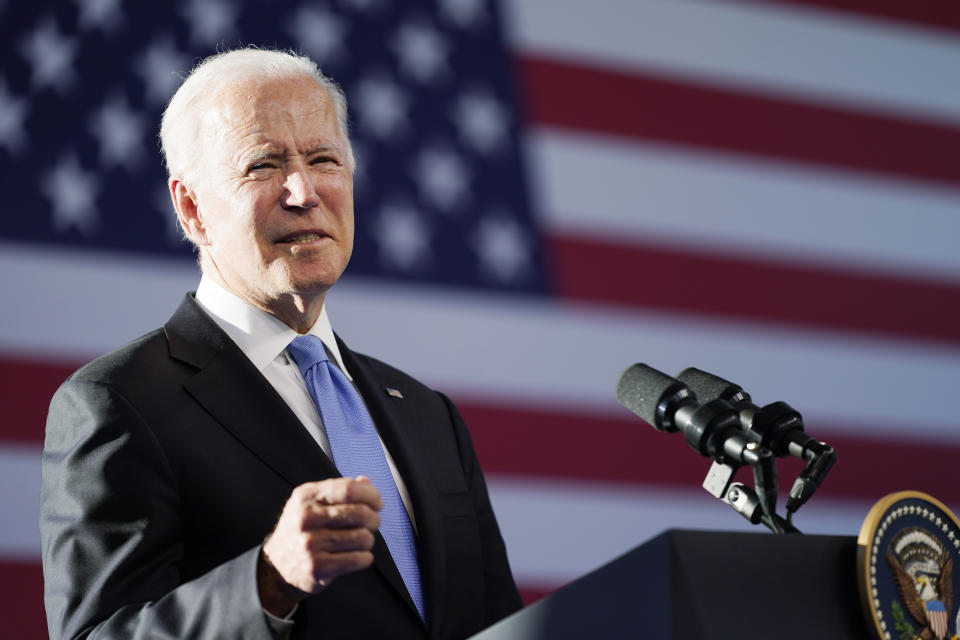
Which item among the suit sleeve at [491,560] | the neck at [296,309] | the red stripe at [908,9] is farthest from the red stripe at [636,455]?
the red stripe at [908,9]

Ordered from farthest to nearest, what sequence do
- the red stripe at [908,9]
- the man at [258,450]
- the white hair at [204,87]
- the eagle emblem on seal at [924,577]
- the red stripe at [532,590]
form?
the red stripe at [908,9], the red stripe at [532,590], the white hair at [204,87], the man at [258,450], the eagle emblem on seal at [924,577]

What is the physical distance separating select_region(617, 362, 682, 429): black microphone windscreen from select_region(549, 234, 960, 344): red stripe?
182 centimetres

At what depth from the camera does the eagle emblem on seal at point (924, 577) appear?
0.93 m

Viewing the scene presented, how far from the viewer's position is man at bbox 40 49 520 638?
3.40 ft

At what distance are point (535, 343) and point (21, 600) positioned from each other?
1443 mm

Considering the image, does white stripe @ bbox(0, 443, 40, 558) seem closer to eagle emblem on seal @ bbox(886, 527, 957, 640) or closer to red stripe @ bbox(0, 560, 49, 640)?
red stripe @ bbox(0, 560, 49, 640)

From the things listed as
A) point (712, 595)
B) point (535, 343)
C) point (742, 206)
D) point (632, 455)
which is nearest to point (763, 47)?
point (742, 206)

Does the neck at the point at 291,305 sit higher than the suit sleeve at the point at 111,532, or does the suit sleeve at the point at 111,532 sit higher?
the neck at the point at 291,305

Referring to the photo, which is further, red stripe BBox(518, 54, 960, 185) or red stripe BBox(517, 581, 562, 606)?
red stripe BBox(518, 54, 960, 185)

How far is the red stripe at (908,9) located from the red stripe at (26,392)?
264 centimetres

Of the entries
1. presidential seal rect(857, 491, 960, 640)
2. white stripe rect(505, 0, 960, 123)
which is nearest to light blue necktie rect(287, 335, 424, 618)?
presidential seal rect(857, 491, 960, 640)

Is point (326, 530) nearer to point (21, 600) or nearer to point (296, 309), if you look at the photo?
point (296, 309)

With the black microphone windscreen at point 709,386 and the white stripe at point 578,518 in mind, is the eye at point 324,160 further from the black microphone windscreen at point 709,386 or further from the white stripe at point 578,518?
the white stripe at point 578,518

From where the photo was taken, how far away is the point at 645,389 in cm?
118
